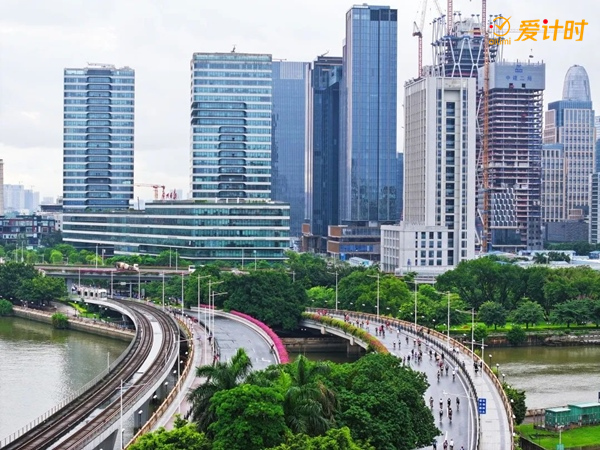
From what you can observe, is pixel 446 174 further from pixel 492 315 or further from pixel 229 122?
pixel 492 315

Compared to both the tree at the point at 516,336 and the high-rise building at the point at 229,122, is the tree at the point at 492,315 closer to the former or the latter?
the tree at the point at 516,336

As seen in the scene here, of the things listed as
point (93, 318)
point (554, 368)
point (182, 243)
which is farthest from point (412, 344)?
point (182, 243)

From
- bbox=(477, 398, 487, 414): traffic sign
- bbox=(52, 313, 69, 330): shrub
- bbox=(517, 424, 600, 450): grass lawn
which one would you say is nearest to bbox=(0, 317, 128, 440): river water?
bbox=(52, 313, 69, 330): shrub

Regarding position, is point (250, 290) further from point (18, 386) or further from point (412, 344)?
point (18, 386)

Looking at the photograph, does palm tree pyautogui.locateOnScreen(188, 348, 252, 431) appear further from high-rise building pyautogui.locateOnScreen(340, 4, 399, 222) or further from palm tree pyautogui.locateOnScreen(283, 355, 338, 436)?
high-rise building pyautogui.locateOnScreen(340, 4, 399, 222)

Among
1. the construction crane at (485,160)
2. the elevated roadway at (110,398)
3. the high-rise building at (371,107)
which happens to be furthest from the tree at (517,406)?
the high-rise building at (371,107)

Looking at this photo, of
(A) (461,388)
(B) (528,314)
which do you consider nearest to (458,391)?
(A) (461,388)
